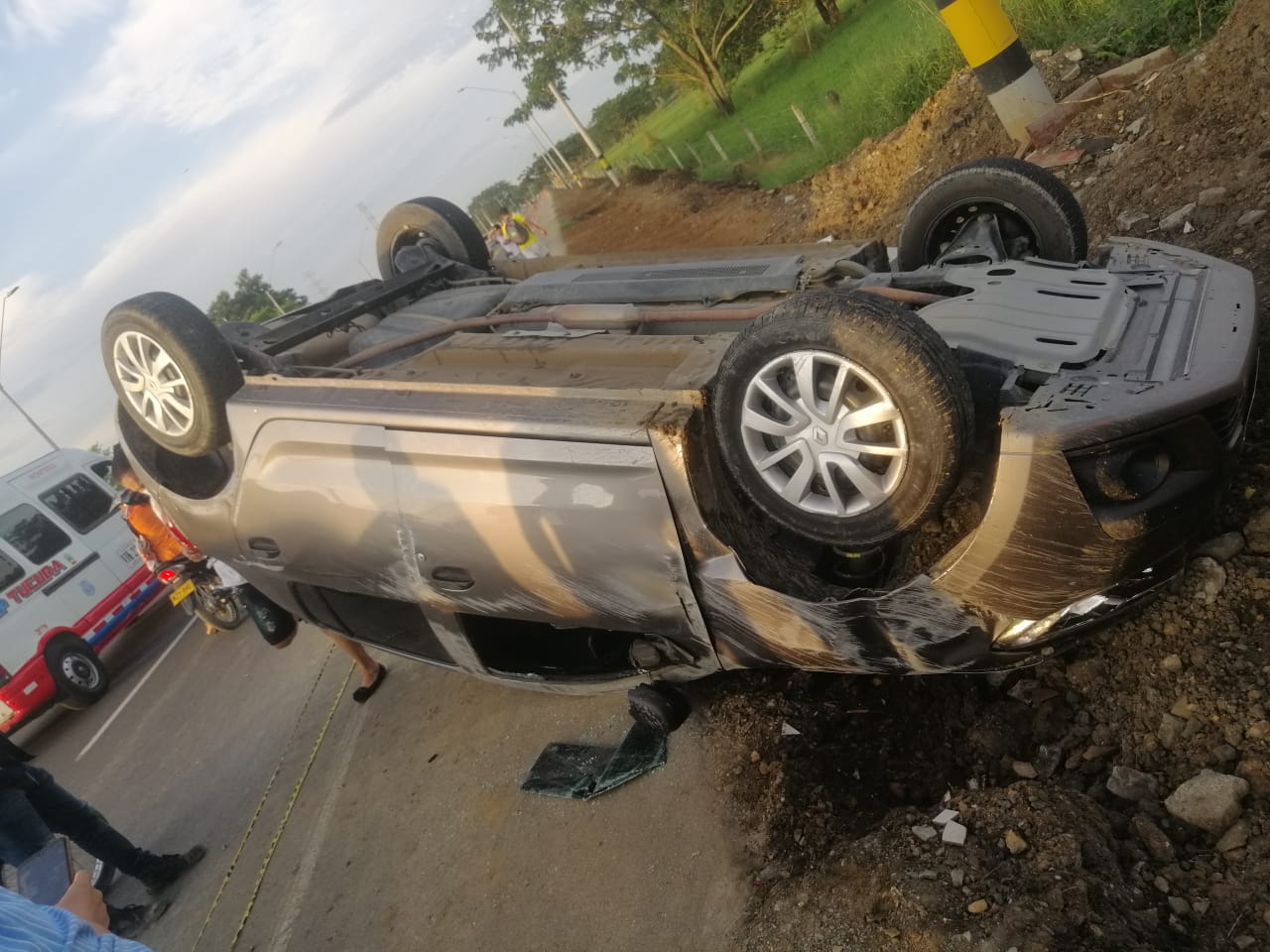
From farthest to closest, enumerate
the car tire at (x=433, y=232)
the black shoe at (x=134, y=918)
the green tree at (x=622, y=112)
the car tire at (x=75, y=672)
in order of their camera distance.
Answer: the green tree at (x=622, y=112)
the car tire at (x=75, y=672)
the car tire at (x=433, y=232)
the black shoe at (x=134, y=918)

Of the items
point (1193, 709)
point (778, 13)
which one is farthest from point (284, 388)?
point (778, 13)

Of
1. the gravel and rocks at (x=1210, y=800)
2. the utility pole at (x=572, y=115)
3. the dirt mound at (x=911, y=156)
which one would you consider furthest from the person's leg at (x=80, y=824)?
the utility pole at (x=572, y=115)

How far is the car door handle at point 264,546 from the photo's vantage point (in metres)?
3.47

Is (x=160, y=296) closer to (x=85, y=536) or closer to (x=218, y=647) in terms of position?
(x=218, y=647)

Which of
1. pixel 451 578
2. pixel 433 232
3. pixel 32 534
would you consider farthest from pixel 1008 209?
pixel 32 534

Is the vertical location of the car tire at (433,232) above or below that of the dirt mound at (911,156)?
above

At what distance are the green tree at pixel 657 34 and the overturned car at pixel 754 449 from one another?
793 inches

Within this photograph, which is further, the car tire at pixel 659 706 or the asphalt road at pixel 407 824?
the car tire at pixel 659 706

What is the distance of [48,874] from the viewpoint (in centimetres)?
333

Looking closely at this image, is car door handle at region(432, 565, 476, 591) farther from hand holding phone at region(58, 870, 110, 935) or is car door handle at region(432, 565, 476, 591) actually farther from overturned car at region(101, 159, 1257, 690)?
hand holding phone at region(58, 870, 110, 935)

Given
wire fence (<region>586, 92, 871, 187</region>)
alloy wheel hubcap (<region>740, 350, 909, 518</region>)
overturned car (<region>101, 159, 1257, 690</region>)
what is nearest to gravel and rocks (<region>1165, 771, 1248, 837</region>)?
overturned car (<region>101, 159, 1257, 690</region>)

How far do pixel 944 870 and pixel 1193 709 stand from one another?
866mm

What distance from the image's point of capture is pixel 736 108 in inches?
896

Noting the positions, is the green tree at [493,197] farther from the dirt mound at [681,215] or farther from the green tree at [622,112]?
the dirt mound at [681,215]
